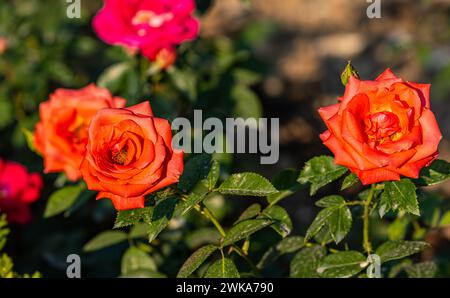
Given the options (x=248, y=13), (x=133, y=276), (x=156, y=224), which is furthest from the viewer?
(x=248, y=13)

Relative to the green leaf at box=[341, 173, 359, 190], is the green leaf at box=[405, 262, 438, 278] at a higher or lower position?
lower

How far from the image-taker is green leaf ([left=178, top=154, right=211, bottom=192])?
150 centimetres

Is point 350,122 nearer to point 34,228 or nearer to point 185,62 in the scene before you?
point 185,62

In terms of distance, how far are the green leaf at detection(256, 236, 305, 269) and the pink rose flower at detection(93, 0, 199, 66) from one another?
679 mm

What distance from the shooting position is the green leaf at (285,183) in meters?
1.63

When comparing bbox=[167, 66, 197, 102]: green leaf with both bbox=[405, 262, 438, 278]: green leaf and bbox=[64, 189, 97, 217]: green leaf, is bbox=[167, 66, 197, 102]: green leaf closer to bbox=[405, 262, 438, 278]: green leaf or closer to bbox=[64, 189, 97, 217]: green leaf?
bbox=[64, 189, 97, 217]: green leaf

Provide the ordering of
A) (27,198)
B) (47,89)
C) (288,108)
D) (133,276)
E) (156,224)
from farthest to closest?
(288,108) < (47,89) < (27,198) < (133,276) < (156,224)

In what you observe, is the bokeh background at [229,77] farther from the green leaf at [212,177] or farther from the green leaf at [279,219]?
the green leaf at [212,177]

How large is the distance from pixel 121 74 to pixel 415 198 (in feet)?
4.10

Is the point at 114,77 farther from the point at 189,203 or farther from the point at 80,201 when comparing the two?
the point at 189,203

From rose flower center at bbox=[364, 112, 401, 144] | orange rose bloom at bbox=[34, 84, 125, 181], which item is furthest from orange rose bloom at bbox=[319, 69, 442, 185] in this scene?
orange rose bloom at bbox=[34, 84, 125, 181]

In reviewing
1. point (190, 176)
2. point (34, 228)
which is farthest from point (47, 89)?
point (190, 176)

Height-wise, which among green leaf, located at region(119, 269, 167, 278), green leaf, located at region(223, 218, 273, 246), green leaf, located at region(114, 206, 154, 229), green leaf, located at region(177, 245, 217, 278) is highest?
green leaf, located at region(114, 206, 154, 229)

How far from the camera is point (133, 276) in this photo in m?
1.84
